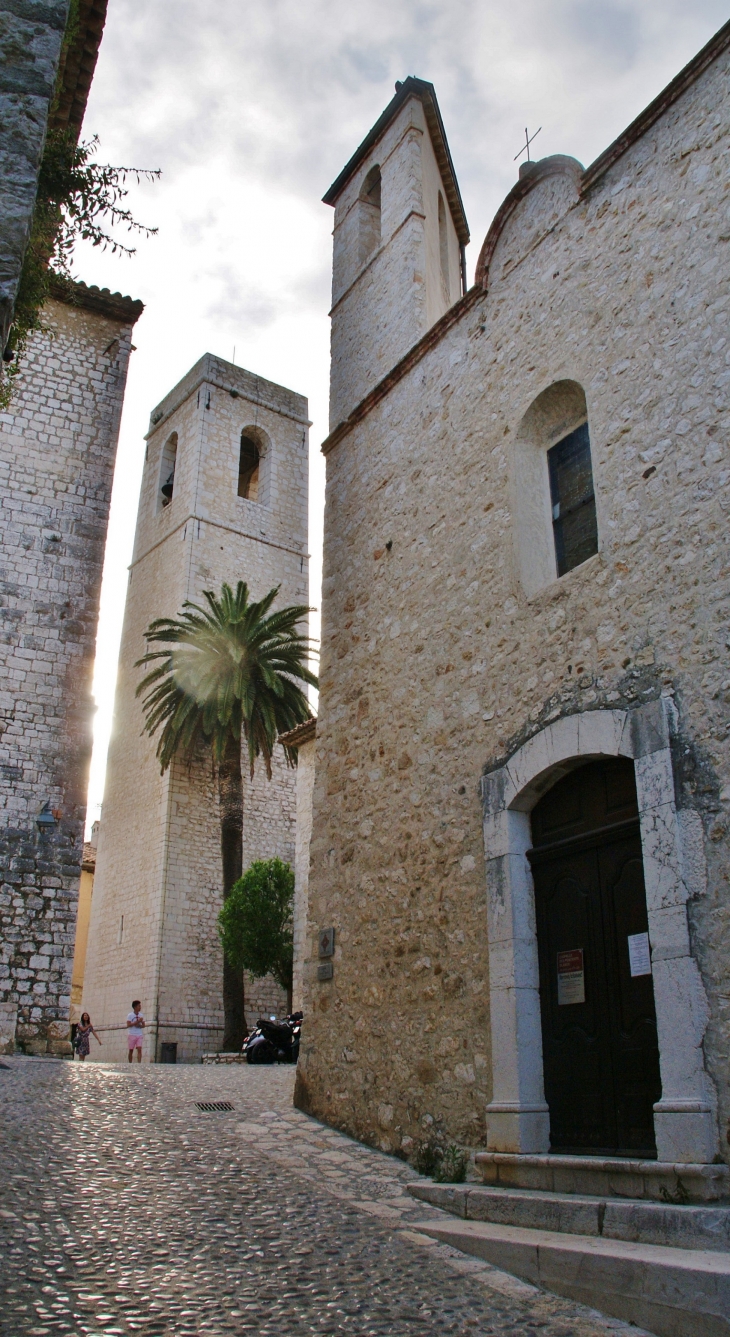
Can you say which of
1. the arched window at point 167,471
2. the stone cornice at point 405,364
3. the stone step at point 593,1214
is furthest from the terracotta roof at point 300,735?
the arched window at point 167,471

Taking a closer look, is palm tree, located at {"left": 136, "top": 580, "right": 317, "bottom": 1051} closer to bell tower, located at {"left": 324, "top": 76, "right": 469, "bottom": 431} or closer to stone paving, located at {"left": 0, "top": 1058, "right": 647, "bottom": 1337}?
bell tower, located at {"left": 324, "top": 76, "right": 469, "bottom": 431}

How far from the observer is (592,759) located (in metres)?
→ 5.98

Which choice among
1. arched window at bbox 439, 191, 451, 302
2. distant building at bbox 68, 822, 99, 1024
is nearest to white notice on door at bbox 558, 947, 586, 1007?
arched window at bbox 439, 191, 451, 302

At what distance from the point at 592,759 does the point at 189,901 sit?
59.0 ft

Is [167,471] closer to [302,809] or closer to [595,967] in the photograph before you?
[302,809]

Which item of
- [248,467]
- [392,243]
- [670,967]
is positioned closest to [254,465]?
[248,467]

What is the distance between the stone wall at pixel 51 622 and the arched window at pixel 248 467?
46.4ft

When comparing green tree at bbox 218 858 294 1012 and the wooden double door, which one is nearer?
the wooden double door

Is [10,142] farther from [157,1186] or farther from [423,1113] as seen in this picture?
[423,1113]

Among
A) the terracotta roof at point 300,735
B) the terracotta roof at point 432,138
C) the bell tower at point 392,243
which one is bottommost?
the terracotta roof at point 300,735

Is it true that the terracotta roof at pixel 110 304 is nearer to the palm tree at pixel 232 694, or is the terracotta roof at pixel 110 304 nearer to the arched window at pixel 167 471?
the palm tree at pixel 232 694

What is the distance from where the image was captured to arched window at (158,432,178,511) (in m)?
29.5

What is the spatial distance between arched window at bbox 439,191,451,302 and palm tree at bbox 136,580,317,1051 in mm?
10070

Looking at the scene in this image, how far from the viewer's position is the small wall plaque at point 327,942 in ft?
26.1
